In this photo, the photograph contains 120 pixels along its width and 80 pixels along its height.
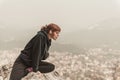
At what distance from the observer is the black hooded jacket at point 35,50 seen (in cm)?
1449

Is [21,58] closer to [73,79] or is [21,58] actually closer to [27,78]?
[27,78]

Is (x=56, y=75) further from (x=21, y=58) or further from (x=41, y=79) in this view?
(x=21, y=58)

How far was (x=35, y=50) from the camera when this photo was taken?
47.8 ft

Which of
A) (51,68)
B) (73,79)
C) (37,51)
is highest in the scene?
(37,51)

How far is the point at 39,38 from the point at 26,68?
1387mm

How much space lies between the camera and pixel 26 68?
1512 centimetres

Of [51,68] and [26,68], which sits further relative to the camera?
[51,68]

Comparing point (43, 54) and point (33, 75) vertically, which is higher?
point (43, 54)

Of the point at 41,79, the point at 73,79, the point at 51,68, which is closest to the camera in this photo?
the point at 51,68

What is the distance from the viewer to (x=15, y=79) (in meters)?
14.9

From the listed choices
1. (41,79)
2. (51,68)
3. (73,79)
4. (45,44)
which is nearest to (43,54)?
(45,44)

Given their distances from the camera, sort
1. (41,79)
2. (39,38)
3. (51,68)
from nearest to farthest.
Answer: (39,38) < (51,68) < (41,79)

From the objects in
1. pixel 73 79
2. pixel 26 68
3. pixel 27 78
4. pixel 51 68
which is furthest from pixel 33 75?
pixel 73 79

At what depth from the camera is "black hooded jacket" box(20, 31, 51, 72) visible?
1449cm
